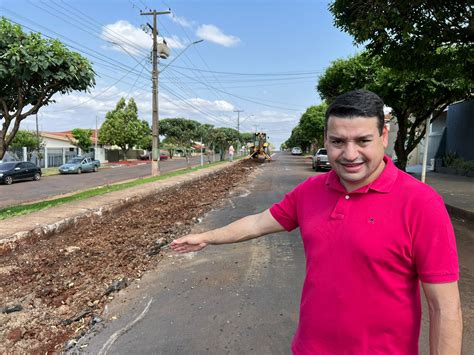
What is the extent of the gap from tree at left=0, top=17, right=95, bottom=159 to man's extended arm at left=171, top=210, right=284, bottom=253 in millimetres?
5603

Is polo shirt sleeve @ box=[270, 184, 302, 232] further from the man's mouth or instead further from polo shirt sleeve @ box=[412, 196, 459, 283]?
polo shirt sleeve @ box=[412, 196, 459, 283]

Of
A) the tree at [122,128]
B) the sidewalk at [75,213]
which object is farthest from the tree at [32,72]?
the tree at [122,128]

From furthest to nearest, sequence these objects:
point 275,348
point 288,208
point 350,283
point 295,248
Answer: point 295,248, point 275,348, point 288,208, point 350,283

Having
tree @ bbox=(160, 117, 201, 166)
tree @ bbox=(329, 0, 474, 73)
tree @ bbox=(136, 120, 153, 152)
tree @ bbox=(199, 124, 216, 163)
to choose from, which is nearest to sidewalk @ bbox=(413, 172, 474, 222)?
tree @ bbox=(329, 0, 474, 73)

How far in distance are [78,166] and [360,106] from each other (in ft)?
106

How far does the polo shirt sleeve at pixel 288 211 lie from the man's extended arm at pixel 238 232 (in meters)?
0.03

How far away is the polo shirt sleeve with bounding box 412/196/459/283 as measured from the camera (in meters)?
1.36

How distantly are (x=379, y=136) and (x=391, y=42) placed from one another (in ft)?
24.5

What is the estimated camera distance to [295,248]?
21.2 ft

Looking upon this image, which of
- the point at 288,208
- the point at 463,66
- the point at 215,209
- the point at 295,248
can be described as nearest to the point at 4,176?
the point at 215,209

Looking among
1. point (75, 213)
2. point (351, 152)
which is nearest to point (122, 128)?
point (75, 213)

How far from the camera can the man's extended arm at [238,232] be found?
6.82ft

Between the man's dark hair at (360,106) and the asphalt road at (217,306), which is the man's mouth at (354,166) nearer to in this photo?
the man's dark hair at (360,106)

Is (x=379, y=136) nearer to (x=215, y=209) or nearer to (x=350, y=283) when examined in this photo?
(x=350, y=283)
